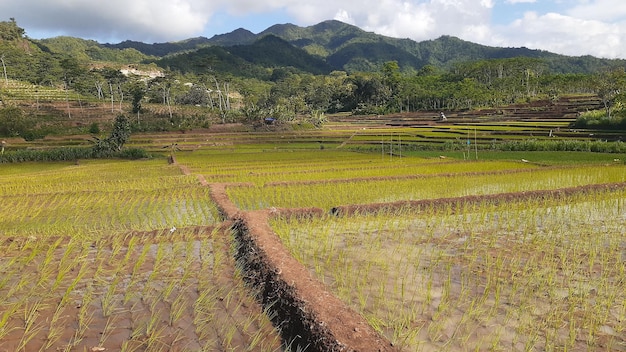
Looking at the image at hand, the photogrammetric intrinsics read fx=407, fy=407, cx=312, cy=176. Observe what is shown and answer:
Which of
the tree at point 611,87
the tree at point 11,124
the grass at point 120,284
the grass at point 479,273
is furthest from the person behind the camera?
the tree at point 611,87

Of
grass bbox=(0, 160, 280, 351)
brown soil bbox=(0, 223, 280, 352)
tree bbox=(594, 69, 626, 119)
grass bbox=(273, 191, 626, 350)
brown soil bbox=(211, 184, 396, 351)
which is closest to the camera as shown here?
brown soil bbox=(211, 184, 396, 351)

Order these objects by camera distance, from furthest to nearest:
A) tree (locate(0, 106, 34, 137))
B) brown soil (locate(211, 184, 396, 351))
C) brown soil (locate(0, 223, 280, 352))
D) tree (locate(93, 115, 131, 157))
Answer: tree (locate(0, 106, 34, 137)), tree (locate(93, 115, 131, 157)), brown soil (locate(0, 223, 280, 352)), brown soil (locate(211, 184, 396, 351))

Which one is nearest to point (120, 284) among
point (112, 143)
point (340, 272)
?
point (340, 272)

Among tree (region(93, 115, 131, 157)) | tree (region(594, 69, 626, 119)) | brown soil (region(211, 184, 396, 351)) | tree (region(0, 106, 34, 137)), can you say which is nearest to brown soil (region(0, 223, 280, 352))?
brown soil (region(211, 184, 396, 351))

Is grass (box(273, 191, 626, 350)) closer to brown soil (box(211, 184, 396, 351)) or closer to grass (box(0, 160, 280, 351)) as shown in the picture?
brown soil (box(211, 184, 396, 351))

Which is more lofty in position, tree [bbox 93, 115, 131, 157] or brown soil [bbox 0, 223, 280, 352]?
tree [bbox 93, 115, 131, 157]

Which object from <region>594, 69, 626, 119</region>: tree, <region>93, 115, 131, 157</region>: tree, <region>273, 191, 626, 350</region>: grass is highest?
<region>594, 69, 626, 119</region>: tree

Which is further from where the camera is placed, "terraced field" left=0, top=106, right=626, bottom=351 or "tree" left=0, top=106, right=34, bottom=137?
"tree" left=0, top=106, right=34, bottom=137

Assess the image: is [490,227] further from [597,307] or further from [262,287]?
[262,287]

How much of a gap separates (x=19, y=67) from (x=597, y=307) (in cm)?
7879

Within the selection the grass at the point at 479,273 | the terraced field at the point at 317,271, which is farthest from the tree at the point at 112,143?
the grass at the point at 479,273

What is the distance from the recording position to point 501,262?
18.3ft

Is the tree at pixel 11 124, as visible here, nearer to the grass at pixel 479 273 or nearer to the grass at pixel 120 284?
the grass at pixel 120 284

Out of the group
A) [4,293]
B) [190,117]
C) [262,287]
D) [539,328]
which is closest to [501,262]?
[539,328]
